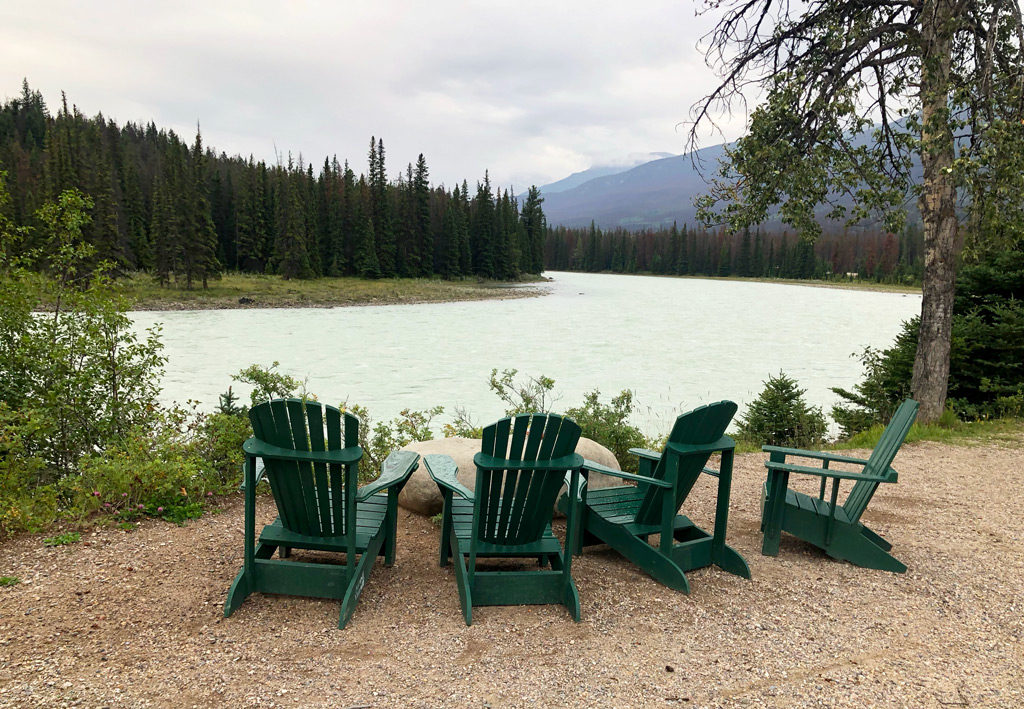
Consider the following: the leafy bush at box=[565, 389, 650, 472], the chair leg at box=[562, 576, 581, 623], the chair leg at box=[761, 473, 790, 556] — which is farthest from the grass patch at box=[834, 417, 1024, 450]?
the chair leg at box=[562, 576, 581, 623]

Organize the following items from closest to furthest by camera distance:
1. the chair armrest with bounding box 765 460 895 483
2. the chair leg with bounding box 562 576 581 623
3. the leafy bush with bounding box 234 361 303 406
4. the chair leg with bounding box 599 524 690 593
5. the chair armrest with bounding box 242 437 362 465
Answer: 1. the chair armrest with bounding box 242 437 362 465
2. the chair leg with bounding box 562 576 581 623
3. the chair leg with bounding box 599 524 690 593
4. the chair armrest with bounding box 765 460 895 483
5. the leafy bush with bounding box 234 361 303 406

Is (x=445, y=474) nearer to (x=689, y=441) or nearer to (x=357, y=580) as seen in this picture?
(x=357, y=580)

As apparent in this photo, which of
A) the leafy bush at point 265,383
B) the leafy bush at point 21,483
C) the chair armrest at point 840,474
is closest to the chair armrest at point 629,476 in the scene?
the chair armrest at point 840,474

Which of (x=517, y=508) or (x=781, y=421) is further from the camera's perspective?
(x=781, y=421)

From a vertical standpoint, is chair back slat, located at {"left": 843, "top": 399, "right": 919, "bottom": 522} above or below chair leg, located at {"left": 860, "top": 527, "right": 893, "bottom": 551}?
above

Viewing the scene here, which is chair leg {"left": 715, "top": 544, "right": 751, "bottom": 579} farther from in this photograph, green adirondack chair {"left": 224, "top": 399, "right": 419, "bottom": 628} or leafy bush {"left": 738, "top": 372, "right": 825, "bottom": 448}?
leafy bush {"left": 738, "top": 372, "right": 825, "bottom": 448}

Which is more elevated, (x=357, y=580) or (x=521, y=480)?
(x=521, y=480)

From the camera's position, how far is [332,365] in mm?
17984

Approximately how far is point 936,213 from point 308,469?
27.8ft

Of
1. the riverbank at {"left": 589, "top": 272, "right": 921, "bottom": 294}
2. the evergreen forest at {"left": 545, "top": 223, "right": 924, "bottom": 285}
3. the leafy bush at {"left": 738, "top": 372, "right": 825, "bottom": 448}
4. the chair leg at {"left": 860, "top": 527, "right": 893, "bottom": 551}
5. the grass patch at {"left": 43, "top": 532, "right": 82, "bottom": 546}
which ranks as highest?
the evergreen forest at {"left": 545, "top": 223, "right": 924, "bottom": 285}

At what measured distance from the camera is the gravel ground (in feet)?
8.50

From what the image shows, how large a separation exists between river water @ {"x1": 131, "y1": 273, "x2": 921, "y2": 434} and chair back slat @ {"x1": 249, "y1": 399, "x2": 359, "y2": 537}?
7.93m

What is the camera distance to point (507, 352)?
69.7 feet

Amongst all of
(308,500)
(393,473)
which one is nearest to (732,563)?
(393,473)
